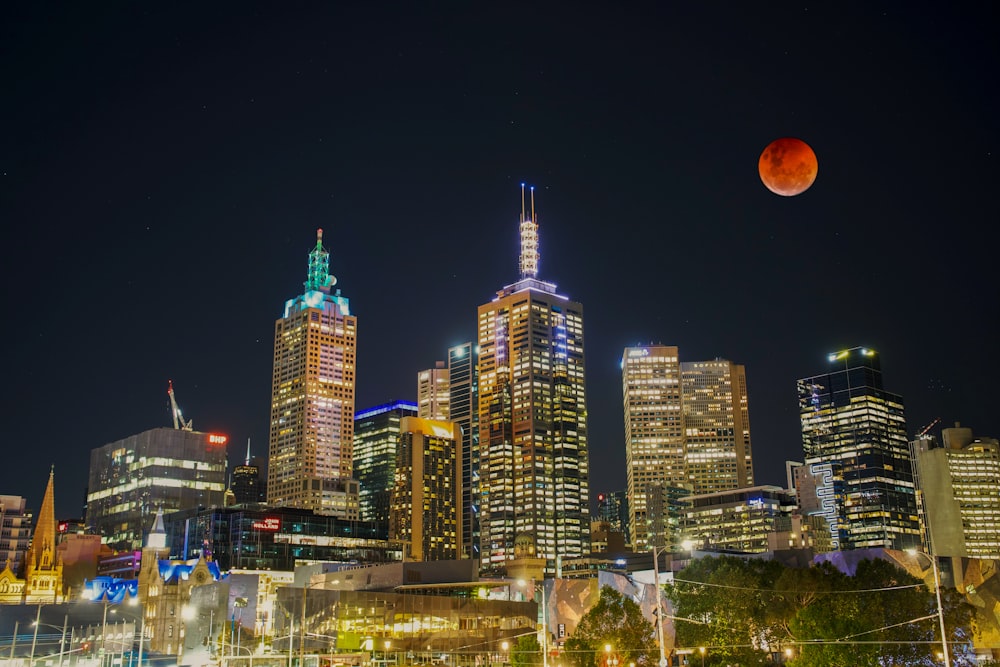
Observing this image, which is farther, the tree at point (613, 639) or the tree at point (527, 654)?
the tree at point (527, 654)

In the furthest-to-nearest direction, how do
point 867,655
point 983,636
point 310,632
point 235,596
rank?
point 235,596 < point 310,632 < point 983,636 < point 867,655

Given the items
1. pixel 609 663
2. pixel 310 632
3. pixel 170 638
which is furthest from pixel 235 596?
pixel 609 663

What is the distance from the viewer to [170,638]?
154875mm

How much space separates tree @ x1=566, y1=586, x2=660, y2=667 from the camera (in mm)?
94875

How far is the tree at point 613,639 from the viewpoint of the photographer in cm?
9488

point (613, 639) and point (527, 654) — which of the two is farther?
point (527, 654)

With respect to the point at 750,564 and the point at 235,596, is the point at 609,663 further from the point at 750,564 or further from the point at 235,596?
the point at 235,596

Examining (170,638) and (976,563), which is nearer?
(976,563)

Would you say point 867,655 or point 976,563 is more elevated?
point 976,563

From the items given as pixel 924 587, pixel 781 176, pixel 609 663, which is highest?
pixel 781 176

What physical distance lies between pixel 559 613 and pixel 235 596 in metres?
64.4

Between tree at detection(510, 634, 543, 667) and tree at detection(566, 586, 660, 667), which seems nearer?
tree at detection(566, 586, 660, 667)

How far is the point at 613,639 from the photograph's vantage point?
94688 millimetres

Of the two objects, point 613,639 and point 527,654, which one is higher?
point 613,639
